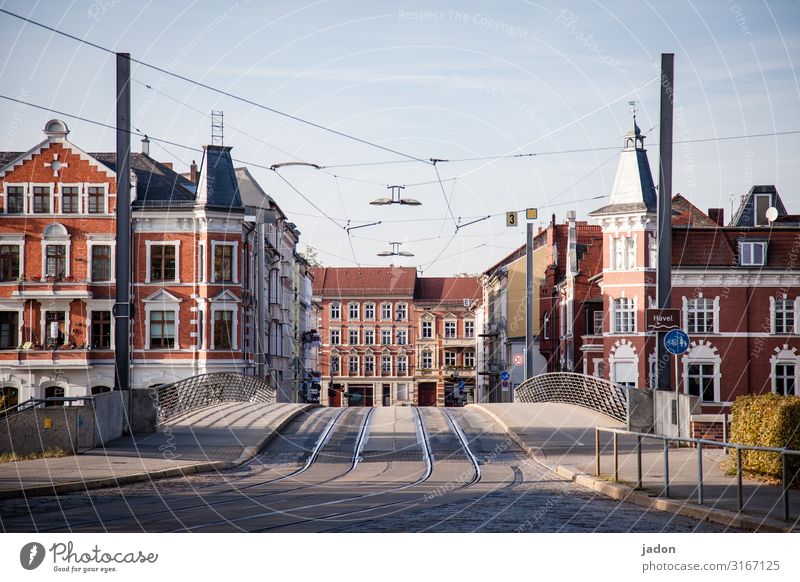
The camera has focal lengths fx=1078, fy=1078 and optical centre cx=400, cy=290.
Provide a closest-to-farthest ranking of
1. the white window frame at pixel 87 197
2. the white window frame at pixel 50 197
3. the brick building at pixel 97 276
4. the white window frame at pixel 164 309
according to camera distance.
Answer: the white window frame at pixel 50 197, the brick building at pixel 97 276, the white window frame at pixel 87 197, the white window frame at pixel 164 309

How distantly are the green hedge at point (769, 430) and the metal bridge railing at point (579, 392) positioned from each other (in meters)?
9.15

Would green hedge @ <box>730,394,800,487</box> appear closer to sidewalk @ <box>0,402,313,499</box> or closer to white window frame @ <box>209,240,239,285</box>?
sidewalk @ <box>0,402,313,499</box>

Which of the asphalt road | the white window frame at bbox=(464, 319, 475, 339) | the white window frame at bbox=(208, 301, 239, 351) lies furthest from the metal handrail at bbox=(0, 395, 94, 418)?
the white window frame at bbox=(464, 319, 475, 339)

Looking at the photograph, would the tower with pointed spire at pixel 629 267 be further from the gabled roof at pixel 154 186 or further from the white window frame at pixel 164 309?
the white window frame at pixel 164 309

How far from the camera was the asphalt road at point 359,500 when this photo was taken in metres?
12.1

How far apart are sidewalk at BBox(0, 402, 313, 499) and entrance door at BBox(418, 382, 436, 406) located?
76.4 m

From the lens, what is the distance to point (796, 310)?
56.4 metres

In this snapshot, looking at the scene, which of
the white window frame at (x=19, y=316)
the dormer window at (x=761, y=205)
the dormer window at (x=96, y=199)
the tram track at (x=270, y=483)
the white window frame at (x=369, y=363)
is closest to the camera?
the tram track at (x=270, y=483)

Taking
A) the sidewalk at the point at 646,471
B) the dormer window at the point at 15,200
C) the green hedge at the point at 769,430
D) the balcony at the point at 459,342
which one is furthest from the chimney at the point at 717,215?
the green hedge at the point at 769,430

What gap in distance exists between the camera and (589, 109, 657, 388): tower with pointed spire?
57.2 meters

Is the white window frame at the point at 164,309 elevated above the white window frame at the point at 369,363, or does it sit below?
above
